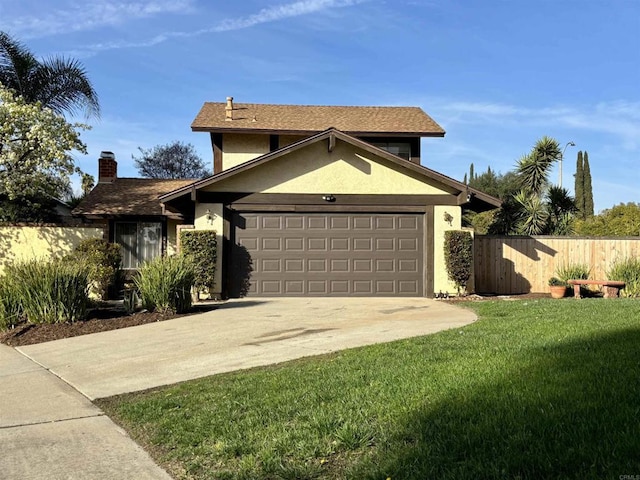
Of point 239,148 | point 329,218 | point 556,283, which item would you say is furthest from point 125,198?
point 556,283

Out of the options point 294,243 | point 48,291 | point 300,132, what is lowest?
point 48,291

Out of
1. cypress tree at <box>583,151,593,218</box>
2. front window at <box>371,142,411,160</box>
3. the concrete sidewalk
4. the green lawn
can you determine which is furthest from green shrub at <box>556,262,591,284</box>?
cypress tree at <box>583,151,593,218</box>

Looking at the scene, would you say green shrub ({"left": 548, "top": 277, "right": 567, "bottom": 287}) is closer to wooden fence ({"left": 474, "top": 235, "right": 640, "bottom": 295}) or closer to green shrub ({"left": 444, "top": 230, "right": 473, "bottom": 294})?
wooden fence ({"left": 474, "top": 235, "right": 640, "bottom": 295})

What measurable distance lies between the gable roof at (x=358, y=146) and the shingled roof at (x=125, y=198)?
328 cm

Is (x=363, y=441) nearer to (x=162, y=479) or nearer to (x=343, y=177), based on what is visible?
(x=162, y=479)

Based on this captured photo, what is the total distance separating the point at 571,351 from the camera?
586 cm

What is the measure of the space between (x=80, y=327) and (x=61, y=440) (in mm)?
6269

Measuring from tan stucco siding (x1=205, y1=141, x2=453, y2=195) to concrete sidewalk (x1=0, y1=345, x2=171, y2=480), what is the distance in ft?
32.1

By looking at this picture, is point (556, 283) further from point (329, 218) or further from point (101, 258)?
point (101, 258)

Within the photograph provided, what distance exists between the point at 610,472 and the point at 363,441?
1618mm

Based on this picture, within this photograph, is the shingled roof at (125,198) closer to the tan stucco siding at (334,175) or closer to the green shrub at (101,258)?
the green shrub at (101,258)

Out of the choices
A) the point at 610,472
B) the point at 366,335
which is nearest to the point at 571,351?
the point at 610,472

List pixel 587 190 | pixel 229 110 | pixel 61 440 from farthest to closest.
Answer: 1. pixel 587 190
2. pixel 229 110
3. pixel 61 440

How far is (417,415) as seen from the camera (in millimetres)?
4230
